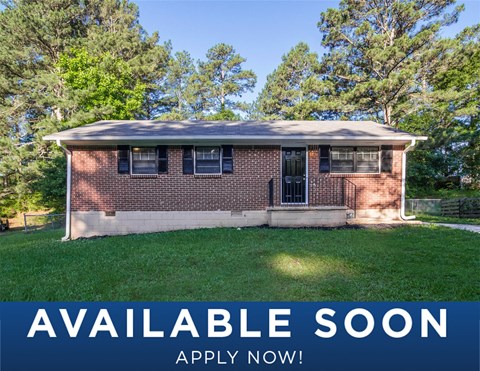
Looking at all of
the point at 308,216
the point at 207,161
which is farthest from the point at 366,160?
the point at 207,161

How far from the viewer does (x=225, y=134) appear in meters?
8.80

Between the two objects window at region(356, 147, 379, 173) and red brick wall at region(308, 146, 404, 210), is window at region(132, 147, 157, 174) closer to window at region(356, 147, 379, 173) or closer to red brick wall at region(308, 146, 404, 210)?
red brick wall at region(308, 146, 404, 210)

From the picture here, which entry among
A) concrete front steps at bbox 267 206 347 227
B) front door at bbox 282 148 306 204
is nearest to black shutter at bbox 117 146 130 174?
concrete front steps at bbox 267 206 347 227

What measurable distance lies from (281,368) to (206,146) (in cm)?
708

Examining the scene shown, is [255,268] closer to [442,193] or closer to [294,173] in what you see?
[294,173]

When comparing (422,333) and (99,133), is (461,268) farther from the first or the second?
(99,133)

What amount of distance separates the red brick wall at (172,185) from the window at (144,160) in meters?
0.22

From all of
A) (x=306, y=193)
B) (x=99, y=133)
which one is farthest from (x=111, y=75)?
(x=306, y=193)

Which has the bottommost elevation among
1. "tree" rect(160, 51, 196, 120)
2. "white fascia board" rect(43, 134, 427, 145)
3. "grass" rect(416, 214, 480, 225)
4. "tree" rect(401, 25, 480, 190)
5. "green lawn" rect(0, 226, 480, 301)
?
"grass" rect(416, 214, 480, 225)

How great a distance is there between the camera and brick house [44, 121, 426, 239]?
28.8ft

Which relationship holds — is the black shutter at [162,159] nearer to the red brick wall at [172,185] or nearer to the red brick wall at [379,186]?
the red brick wall at [172,185]

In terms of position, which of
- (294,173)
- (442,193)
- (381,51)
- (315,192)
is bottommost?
(442,193)

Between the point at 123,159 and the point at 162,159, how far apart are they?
46.0 inches

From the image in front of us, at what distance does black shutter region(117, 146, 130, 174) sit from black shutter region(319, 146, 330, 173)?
5.95 m
